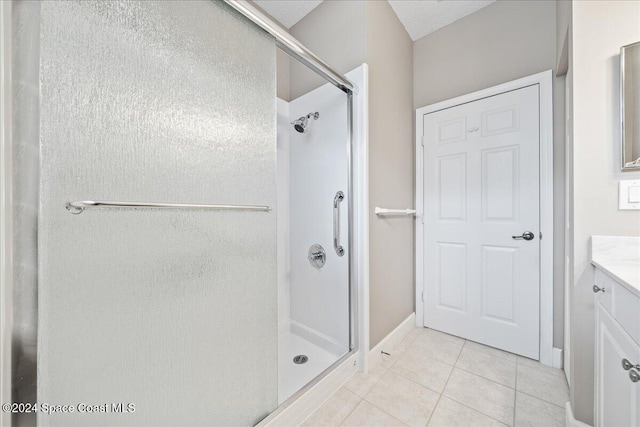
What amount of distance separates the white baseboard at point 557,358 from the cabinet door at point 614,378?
0.83 m

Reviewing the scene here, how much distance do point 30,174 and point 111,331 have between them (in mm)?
458

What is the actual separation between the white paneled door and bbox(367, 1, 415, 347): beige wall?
22cm

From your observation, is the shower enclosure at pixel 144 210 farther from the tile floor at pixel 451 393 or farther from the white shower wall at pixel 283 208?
the white shower wall at pixel 283 208

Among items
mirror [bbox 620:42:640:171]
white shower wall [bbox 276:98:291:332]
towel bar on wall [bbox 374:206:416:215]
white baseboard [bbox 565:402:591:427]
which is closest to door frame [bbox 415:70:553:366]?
white baseboard [bbox 565:402:591:427]

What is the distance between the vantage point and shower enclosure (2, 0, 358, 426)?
0.61m

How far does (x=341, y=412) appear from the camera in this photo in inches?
51.5

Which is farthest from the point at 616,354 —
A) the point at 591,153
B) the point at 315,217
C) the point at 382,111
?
the point at 382,111

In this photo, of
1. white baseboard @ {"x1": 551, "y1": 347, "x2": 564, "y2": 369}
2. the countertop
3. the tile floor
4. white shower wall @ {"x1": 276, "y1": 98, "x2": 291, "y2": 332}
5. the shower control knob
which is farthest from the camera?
white shower wall @ {"x1": 276, "y1": 98, "x2": 291, "y2": 332}

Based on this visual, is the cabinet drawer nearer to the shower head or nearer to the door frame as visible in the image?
the door frame

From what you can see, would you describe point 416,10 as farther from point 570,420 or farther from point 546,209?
point 570,420

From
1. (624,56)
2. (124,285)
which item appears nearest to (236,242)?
(124,285)

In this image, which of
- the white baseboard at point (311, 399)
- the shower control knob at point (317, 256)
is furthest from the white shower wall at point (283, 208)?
the white baseboard at point (311, 399)

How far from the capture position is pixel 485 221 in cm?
195

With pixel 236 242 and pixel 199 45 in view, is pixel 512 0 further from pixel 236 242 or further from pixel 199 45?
pixel 236 242
